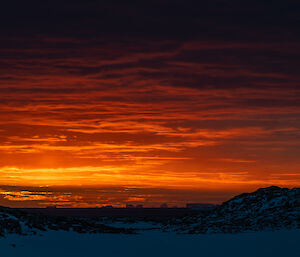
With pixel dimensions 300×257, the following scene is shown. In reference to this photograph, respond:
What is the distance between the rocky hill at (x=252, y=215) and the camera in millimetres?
36094

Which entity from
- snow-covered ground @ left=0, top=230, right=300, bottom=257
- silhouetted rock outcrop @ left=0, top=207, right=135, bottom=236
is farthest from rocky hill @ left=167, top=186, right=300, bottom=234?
silhouetted rock outcrop @ left=0, top=207, right=135, bottom=236

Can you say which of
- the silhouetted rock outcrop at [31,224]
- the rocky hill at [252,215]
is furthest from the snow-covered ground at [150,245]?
the rocky hill at [252,215]

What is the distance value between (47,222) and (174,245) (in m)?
9.73

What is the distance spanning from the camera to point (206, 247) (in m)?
26.3

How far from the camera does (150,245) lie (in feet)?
90.1

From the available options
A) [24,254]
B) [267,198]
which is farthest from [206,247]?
[267,198]

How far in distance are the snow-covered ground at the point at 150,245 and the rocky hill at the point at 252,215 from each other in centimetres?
535

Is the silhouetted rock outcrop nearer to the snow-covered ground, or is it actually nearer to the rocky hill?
the snow-covered ground

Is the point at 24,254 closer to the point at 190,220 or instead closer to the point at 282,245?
the point at 282,245

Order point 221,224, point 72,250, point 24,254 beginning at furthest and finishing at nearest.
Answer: point 221,224
point 72,250
point 24,254

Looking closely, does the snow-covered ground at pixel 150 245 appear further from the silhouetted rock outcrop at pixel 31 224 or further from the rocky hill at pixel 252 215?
the rocky hill at pixel 252 215

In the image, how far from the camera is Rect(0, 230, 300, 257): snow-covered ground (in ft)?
79.2

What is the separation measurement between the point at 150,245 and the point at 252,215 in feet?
52.6

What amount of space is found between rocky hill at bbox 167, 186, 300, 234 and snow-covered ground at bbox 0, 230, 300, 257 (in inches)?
211
